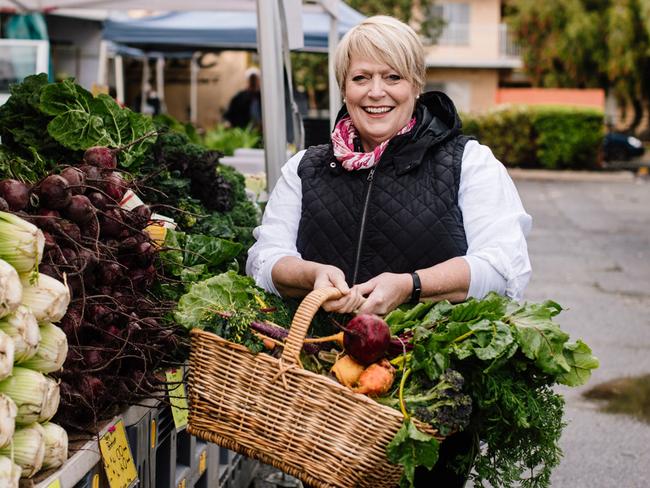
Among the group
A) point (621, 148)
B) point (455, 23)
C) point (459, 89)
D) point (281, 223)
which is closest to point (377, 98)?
point (281, 223)

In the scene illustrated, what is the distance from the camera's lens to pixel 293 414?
228cm

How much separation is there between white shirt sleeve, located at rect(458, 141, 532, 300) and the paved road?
→ 94cm

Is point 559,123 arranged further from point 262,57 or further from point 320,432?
point 320,432

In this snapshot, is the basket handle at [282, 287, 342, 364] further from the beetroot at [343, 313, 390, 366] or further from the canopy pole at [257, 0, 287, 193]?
the canopy pole at [257, 0, 287, 193]

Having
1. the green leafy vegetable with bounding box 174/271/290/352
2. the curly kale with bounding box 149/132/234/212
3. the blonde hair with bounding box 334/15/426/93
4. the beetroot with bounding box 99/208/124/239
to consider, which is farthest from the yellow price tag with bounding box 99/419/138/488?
the curly kale with bounding box 149/132/234/212

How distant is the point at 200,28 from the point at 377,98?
381 inches

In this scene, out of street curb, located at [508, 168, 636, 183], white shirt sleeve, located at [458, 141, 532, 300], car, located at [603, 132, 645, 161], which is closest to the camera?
white shirt sleeve, located at [458, 141, 532, 300]

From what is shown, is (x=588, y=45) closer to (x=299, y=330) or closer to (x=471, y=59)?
(x=471, y=59)

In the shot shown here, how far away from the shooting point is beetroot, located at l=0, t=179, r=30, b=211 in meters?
2.44

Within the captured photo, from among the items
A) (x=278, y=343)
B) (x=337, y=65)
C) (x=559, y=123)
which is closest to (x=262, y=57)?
(x=337, y=65)

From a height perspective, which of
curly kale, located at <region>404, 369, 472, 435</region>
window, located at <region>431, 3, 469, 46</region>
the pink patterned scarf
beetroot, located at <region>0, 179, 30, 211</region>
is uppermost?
window, located at <region>431, 3, 469, 46</region>

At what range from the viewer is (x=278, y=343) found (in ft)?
7.85

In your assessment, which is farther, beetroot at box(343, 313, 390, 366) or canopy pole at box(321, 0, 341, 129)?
canopy pole at box(321, 0, 341, 129)

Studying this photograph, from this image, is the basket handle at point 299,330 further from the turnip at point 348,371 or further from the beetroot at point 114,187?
the beetroot at point 114,187
